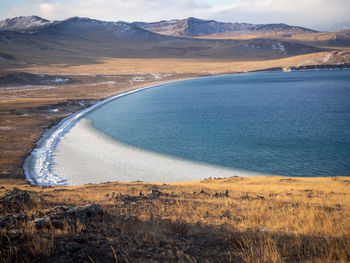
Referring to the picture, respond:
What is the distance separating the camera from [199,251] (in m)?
4.81

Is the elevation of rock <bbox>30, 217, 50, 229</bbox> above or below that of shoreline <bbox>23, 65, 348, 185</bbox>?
above

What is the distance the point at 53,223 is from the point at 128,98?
65047 mm

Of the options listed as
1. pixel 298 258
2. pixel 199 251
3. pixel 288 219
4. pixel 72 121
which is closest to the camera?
pixel 298 258

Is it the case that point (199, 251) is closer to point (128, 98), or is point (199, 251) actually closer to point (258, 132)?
point (258, 132)

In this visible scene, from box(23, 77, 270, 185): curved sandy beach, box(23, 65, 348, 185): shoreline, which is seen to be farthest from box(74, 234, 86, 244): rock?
box(23, 77, 270, 185): curved sandy beach

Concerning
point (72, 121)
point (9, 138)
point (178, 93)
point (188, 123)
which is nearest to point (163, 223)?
point (9, 138)

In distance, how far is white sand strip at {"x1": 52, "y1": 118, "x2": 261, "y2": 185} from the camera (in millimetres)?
23578

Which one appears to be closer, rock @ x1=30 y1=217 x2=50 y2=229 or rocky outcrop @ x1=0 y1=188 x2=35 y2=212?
rock @ x1=30 y1=217 x2=50 y2=229

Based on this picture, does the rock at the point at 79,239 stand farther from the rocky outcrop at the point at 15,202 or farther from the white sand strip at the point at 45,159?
the white sand strip at the point at 45,159

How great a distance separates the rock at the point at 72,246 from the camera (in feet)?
14.5

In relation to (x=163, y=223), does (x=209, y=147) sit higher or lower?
lower

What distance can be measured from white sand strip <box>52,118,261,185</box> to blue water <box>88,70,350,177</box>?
6.32 feet

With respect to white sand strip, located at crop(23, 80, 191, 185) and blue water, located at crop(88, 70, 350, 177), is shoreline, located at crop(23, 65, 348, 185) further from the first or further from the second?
blue water, located at crop(88, 70, 350, 177)

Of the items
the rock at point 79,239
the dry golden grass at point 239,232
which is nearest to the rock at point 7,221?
the dry golden grass at point 239,232
